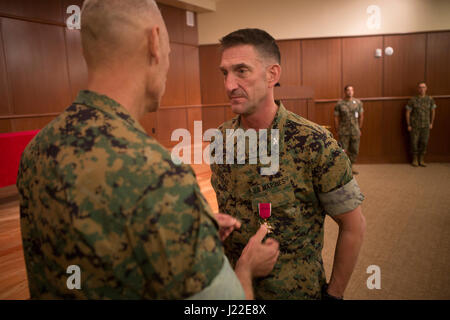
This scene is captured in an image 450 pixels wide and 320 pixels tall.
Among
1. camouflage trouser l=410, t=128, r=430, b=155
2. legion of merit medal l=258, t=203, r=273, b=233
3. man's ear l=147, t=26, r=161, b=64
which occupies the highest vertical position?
man's ear l=147, t=26, r=161, b=64

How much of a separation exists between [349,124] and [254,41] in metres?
6.59

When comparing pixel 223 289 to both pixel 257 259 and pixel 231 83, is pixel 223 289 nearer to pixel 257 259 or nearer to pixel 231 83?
pixel 257 259

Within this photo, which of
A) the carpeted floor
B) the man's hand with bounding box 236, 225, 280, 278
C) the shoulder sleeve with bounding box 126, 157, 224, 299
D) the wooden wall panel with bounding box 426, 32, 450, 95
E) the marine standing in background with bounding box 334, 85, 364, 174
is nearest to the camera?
the shoulder sleeve with bounding box 126, 157, 224, 299

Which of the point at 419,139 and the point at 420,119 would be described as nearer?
the point at 420,119

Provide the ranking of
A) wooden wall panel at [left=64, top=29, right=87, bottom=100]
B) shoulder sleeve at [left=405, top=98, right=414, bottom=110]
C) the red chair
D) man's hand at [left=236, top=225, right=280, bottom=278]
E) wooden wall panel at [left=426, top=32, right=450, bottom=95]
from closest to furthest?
man's hand at [left=236, top=225, right=280, bottom=278] < the red chair < wooden wall panel at [left=64, top=29, right=87, bottom=100] < shoulder sleeve at [left=405, top=98, right=414, bottom=110] < wooden wall panel at [left=426, top=32, right=450, bottom=95]

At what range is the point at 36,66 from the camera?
5656 mm

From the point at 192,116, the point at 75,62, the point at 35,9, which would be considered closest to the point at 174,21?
the point at 192,116

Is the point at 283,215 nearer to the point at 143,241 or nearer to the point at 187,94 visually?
the point at 143,241

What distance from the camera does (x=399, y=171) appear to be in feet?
24.8

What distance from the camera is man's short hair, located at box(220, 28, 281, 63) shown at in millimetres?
1412

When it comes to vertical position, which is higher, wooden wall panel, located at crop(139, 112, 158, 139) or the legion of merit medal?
wooden wall panel, located at crop(139, 112, 158, 139)

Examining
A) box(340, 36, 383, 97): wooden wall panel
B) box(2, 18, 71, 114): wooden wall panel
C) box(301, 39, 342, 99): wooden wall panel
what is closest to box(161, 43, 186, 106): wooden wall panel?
box(2, 18, 71, 114): wooden wall panel

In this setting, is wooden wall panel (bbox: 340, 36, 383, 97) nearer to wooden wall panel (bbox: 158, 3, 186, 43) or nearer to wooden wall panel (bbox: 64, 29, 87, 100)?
wooden wall panel (bbox: 158, 3, 186, 43)
